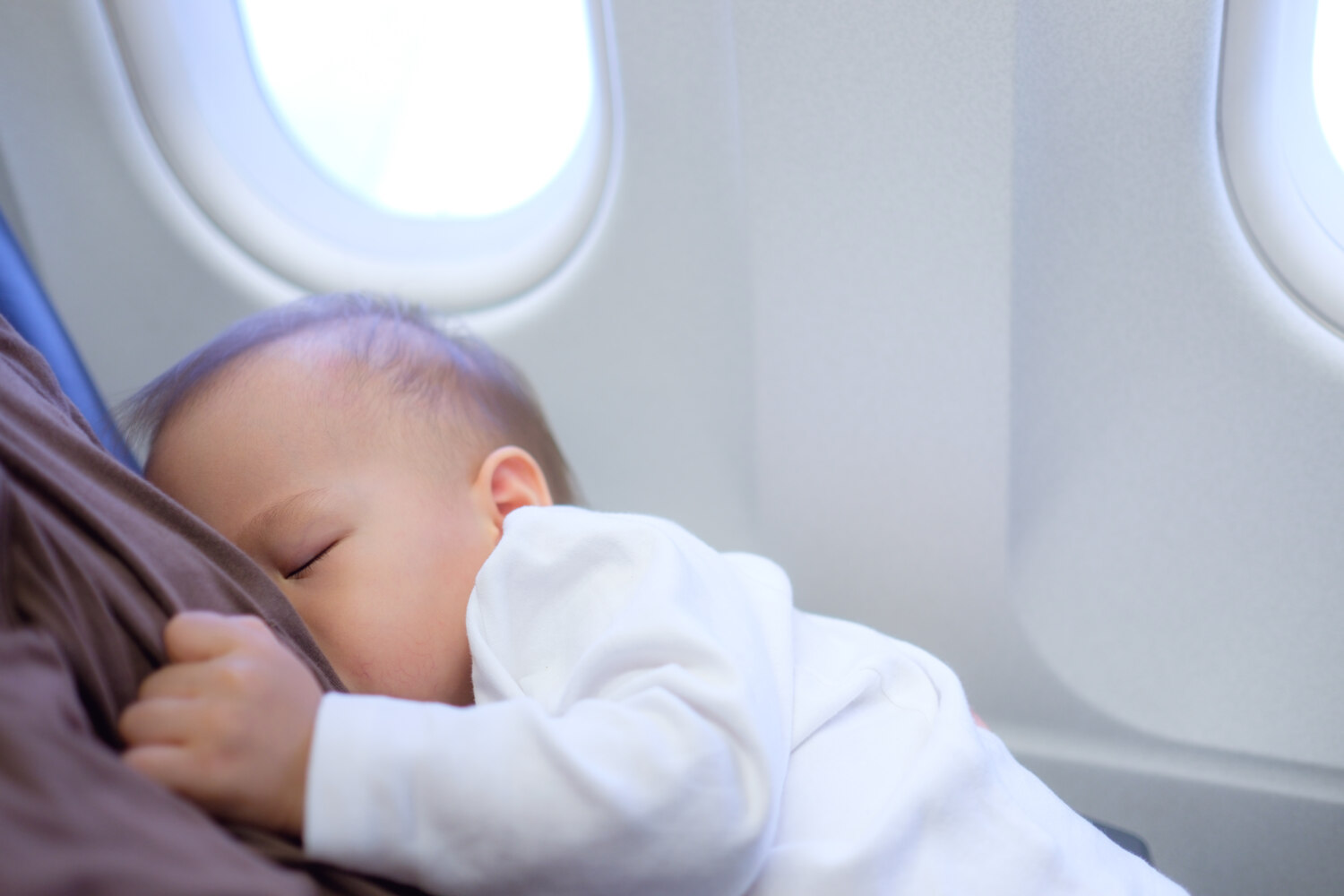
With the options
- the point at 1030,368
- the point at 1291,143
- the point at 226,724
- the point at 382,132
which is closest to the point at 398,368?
the point at 226,724

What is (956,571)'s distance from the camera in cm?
103

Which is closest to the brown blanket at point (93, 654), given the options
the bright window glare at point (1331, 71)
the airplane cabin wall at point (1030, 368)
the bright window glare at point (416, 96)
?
the airplane cabin wall at point (1030, 368)

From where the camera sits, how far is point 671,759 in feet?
1.59

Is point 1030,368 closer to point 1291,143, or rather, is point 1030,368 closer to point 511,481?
point 1291,143

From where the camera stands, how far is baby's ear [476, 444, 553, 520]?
81cm

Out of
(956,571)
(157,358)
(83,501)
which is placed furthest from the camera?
(157,358)

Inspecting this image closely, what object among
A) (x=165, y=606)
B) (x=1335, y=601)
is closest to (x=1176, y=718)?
(x=1335, y=601)

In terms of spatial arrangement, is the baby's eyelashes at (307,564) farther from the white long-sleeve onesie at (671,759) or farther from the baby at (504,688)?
the white long-sleeve onesie at (671,759)

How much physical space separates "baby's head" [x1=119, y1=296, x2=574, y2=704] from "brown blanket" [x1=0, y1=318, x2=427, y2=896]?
122mm

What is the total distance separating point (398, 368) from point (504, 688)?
1.18ft

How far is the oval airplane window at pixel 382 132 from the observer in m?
1.28

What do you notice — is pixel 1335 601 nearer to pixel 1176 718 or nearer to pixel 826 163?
pixel 1176 718

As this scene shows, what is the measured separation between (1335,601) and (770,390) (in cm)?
63

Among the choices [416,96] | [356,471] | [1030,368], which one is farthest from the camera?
[416,96]
